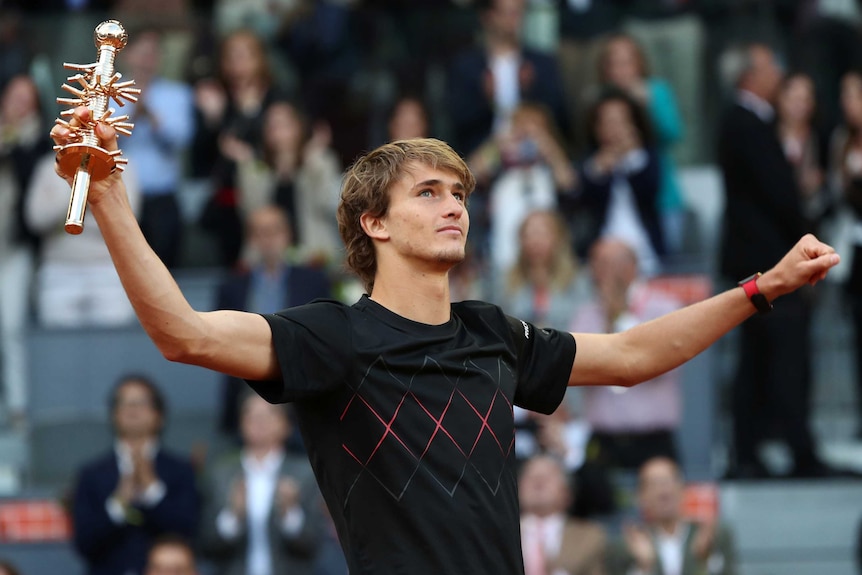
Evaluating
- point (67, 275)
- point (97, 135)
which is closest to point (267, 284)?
point (67, 275)

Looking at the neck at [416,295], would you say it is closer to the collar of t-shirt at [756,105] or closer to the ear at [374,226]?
the ear at [374,226]

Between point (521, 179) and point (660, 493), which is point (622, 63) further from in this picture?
point (660, 493)

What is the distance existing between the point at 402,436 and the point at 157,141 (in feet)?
25.5

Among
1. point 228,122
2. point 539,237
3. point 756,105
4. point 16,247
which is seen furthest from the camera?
point 228,122

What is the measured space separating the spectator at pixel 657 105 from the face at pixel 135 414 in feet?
13.0

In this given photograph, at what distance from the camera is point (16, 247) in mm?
11281

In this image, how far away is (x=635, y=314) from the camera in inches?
375

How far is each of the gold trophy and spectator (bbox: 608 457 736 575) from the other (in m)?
5.29

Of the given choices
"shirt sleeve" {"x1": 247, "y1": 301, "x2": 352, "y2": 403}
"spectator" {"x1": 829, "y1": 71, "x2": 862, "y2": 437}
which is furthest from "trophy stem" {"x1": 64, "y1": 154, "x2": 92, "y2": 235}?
"spectator" {"x1": 829, "y1": 71, "x2": 862, "y2": 437}

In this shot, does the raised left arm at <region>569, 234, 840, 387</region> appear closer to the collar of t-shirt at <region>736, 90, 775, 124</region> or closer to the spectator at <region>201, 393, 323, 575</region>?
the spectator at <region>201, 393, 323, 575</region>

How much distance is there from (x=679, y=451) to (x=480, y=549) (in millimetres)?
5925

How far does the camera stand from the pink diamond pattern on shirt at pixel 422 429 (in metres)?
4.18

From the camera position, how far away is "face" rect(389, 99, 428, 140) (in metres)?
11.1

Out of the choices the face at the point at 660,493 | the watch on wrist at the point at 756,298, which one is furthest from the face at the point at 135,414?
the watch on wrist at the point at 756,298
